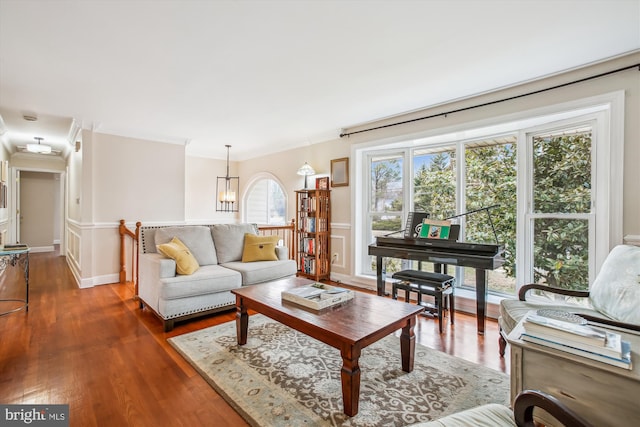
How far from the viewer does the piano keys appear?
107 inches

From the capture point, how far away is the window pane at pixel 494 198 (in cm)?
339

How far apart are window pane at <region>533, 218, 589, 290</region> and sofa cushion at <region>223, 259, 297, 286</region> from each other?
9.11 feet

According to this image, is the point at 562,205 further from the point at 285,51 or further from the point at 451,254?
the point at 285,51

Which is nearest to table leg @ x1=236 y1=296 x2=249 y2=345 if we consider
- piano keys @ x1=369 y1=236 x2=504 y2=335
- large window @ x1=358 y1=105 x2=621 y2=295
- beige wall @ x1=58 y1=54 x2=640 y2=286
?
piano keys @ x1=369 y1=236 x2=504 y2=335

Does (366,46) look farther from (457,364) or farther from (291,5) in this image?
(457,364)

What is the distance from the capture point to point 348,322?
1872mm

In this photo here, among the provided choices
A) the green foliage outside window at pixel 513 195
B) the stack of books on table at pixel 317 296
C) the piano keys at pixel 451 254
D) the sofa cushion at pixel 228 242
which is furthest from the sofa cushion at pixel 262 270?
the green foliage outside window at pixel 513 195

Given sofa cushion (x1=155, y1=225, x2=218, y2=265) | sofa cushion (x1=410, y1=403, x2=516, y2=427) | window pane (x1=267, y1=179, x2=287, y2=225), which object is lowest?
sofa cushion (x1=410, y1=403, x2=516, y2=427)

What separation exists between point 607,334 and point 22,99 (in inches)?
210

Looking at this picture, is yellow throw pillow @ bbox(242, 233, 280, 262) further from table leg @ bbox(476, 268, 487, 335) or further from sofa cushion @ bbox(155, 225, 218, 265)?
table leg @ bbox(476, 268, 487, 335)

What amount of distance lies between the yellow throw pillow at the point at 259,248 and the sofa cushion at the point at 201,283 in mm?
457

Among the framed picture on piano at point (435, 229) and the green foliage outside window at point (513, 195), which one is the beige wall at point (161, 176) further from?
the framed picture on piano at point (435, 229)

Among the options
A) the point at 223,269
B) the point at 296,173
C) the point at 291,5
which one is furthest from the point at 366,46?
the point at 296,173

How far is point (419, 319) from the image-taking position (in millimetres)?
3207
